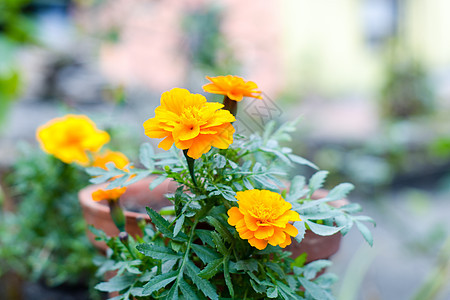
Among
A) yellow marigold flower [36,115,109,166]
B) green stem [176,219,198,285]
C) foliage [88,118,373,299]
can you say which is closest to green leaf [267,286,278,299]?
foliage [88,118,373,299]

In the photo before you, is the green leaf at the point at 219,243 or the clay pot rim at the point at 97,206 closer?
the green leaf at the point at 219,243

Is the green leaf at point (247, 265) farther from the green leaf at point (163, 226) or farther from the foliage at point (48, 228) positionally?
the foliage at point (48, 228)

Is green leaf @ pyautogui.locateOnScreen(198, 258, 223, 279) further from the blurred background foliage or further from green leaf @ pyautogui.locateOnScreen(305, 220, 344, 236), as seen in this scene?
the blurred background foliage

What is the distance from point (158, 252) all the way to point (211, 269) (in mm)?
65

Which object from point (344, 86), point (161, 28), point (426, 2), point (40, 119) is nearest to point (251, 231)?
point (40, 119)

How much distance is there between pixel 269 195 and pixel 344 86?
5364 millimetres

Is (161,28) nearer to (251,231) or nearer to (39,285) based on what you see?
(39,285)

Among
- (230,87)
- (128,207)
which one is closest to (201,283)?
(230,87)

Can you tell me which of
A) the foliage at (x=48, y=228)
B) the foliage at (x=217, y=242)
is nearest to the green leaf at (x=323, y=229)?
the foliage at (x=217, y=242)

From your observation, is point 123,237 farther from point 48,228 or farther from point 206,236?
point 48,228

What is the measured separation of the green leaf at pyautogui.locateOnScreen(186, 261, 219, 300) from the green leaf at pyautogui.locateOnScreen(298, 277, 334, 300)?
0.12 m

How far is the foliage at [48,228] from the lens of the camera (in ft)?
3.30

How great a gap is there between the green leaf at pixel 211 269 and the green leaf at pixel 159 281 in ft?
0.11

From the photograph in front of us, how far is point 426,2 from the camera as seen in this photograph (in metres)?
5.62
